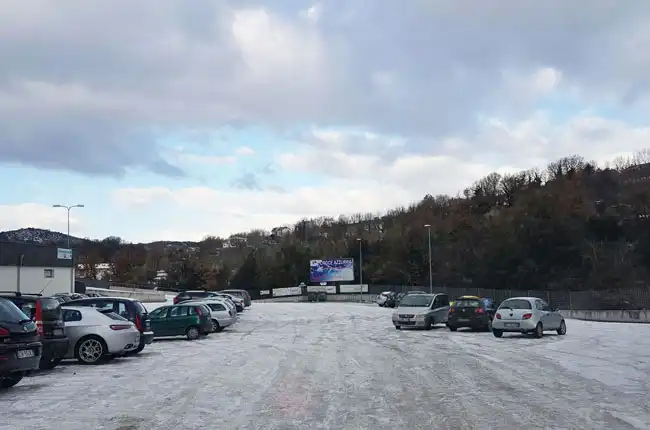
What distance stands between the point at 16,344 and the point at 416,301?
23437 mm

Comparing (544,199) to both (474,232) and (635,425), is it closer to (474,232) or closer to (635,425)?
(474,232)

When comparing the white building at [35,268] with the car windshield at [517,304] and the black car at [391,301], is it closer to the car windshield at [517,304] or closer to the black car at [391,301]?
the black car at [391,301]

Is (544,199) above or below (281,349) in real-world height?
above

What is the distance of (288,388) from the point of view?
12.9 metres

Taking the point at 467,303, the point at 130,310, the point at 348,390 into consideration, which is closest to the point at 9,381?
the point at 348,390

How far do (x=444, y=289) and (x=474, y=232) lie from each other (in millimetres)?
10751

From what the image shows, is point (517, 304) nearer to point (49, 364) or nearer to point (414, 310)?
point (414, 310)

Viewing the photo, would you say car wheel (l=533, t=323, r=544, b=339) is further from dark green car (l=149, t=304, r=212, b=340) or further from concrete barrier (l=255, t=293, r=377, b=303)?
concrete barrier (l=255, t=293, r=377, b=303)

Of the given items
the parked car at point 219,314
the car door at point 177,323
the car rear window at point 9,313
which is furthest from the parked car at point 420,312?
the car rear window at point 9,313

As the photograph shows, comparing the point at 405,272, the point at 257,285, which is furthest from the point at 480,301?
the point at 257,285

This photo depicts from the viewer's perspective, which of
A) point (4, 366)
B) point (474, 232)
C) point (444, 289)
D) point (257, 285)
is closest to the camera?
point (4, 366)

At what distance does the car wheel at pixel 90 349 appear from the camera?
1781 cm

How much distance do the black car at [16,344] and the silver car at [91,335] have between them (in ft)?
14.4

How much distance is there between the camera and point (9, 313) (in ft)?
42.3
